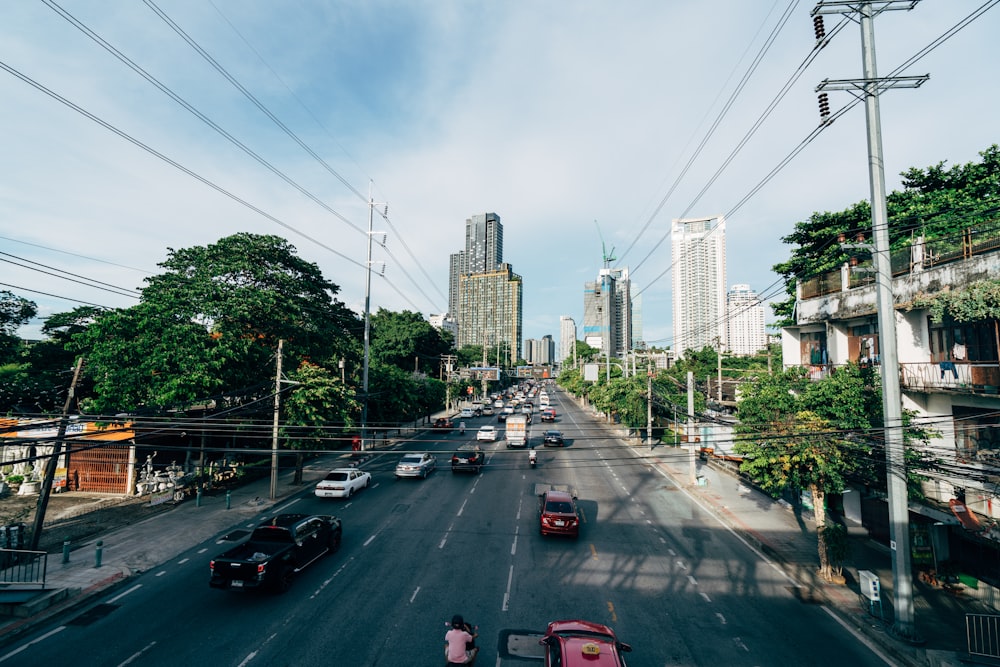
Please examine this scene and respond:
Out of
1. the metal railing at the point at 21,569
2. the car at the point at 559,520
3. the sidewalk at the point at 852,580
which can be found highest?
the car at the point at 559,520

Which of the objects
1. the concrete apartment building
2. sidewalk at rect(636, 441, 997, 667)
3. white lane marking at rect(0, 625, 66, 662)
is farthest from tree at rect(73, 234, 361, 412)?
the concrete apartment building

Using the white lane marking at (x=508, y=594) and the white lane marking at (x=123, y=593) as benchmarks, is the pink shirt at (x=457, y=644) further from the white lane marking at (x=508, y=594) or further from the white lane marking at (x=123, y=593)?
the white lane marking at (x=123, y=593)

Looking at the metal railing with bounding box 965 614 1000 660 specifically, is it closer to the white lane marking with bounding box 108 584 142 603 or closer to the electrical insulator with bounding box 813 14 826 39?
the electrical insulator with bounding box 813 14 826 39

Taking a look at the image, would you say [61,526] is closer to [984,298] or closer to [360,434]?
[360,434]

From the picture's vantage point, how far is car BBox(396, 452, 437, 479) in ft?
99.6

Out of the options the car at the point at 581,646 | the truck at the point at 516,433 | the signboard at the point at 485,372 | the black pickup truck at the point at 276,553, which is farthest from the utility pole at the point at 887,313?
the signboard at the point at 485,372

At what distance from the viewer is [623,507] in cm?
2483

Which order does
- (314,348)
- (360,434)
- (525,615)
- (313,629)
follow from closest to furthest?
(313,629)
(525,615)
(314,348)
(360,434)

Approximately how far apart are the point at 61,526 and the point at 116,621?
11953mm

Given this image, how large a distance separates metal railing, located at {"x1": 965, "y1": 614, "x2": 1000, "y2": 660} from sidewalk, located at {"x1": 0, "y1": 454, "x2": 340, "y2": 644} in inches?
849

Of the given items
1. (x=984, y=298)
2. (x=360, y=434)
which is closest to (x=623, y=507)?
(x=984, y=298)

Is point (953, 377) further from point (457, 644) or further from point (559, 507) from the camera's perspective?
point (457, 644)

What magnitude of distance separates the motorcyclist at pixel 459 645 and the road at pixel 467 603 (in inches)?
60.6

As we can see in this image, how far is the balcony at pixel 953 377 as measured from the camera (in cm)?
1492
